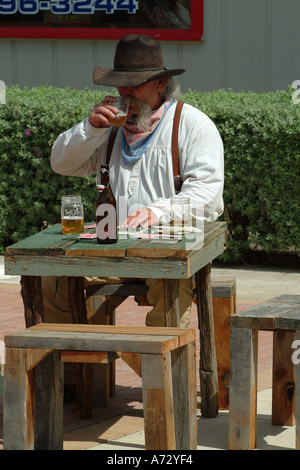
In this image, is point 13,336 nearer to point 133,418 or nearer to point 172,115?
point 133,418

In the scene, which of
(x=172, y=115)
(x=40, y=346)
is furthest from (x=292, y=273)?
(x=40, y=346)

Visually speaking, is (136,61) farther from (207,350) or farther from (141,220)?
(207,350)

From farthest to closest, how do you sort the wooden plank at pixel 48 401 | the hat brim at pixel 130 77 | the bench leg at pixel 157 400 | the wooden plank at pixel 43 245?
1. the hat brim at pixel 130 77
2. the wooden plank at pixel 43 245
3. the wooden plank at pixel 48 401
4. the bench leg at pixel 157 400

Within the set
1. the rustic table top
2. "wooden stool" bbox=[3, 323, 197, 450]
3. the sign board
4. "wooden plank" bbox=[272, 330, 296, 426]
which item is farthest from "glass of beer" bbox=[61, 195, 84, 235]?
the sign board

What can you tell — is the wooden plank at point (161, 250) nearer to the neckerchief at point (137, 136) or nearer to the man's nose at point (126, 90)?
the neckerchief at point (137, 136)

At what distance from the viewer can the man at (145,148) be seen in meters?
4.57

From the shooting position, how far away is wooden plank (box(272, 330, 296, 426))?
14.6 ft

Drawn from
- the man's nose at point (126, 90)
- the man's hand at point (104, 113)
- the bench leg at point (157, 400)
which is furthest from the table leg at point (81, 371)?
the bench leg at point (157, 400)

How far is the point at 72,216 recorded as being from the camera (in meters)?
4.45

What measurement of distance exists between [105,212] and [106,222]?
4.3 inches

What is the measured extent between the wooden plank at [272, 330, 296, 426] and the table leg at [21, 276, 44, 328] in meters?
1.16

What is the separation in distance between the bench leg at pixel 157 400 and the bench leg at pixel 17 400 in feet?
1.64

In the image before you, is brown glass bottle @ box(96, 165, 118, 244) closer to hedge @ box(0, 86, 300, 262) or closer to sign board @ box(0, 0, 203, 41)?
hedge @ box(0, 86, 300, 262)

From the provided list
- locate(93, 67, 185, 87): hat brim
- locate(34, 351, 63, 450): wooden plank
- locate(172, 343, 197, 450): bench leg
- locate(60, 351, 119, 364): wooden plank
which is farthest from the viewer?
locate(93, 67, 185, 87): hat brim
